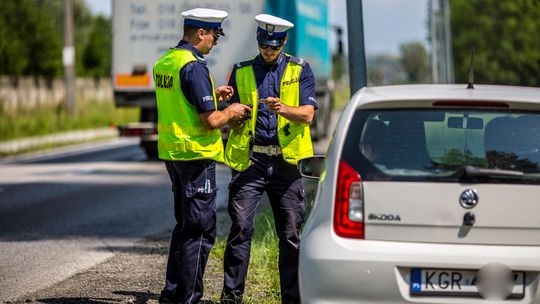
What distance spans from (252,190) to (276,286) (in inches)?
43.8

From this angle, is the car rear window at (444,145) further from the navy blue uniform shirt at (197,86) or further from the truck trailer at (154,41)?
the truck trailer at (154,41)

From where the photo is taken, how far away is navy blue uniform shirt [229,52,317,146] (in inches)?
284

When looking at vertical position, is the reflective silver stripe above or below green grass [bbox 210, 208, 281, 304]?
above

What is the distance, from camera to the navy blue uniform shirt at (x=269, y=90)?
284 inches

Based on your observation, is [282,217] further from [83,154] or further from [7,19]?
[7,19]

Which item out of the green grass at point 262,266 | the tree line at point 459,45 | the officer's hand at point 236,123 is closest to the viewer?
the officer's hand at point 236,123

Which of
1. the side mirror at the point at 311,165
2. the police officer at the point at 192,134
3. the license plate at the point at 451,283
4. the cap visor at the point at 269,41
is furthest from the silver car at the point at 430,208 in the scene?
the cap visor at the point at 269,41

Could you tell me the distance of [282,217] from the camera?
23.8ft

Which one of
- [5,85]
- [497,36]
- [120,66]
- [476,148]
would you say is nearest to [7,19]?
[5,85]

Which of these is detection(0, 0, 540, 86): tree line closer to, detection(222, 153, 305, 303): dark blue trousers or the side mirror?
detection(222, 153, 305, 303): dark blue trousers

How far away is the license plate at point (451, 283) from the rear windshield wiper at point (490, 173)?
0.45m

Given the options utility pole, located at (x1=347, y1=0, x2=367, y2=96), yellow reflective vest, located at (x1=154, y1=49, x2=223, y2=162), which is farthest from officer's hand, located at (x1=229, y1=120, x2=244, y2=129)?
utility pole, located at (x1=347, y1=0, x2=367, y2=96)

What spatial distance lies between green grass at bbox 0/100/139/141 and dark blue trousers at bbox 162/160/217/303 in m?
21.8

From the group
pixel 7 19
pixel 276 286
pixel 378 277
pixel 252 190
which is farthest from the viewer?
pixel 7 19
